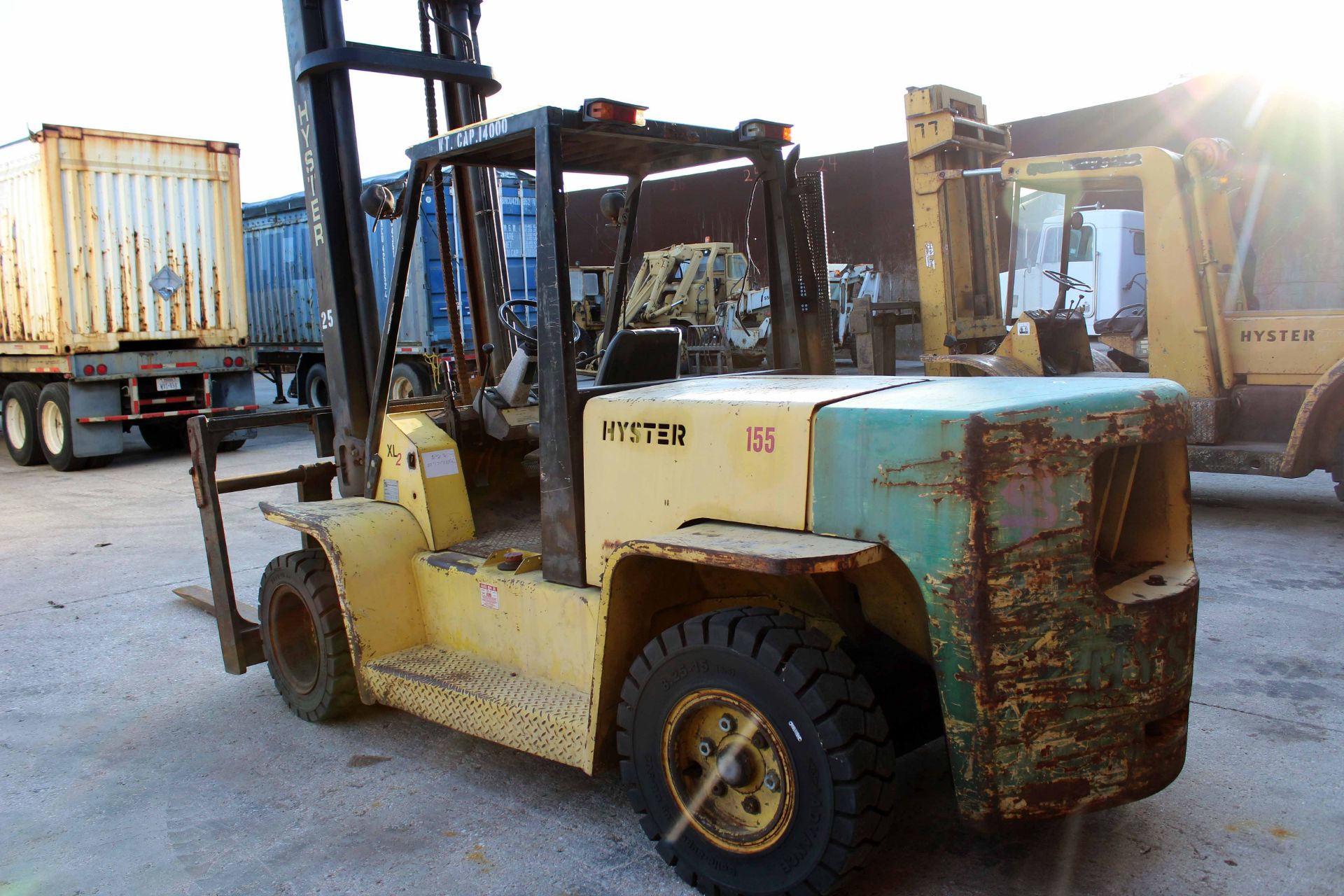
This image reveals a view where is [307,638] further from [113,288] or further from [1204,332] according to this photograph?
[113,288]

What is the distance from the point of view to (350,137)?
4.47 meters

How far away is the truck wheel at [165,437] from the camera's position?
13.5 metres

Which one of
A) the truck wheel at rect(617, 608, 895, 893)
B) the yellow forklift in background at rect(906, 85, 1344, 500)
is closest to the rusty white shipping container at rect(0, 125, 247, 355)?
the yellow forklift in background at rect(906, 85, 1344, 500)

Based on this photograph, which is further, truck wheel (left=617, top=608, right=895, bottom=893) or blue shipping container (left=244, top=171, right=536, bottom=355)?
blue shipping container (left=244, top=171, right=536, bottom=355)

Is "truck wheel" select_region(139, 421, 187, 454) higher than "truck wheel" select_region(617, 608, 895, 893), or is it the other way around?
"truck wheel" select_region(139, 421, 187, 454)

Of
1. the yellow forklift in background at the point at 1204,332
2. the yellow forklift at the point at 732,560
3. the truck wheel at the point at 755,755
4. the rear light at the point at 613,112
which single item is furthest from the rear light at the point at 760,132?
the yellow forklift in background at the point at 1204,332

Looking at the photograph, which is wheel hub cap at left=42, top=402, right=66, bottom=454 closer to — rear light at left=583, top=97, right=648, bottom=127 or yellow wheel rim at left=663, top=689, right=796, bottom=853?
rear light at left=583, top=97, right=648, bottom=127

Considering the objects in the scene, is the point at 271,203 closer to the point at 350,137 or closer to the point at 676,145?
the point at 350,137

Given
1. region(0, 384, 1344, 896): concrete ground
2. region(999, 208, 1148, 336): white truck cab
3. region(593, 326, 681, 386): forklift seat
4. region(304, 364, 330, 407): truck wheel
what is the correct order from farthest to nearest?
region(999, 208, 1148, 336): white truck cab → region(304, 364, 330, 407): truck wheel → region(593, 326, 681, 386): forklift seat → region(0, 384, 1344, 896): concrete ground

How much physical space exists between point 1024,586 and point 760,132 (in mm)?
2026

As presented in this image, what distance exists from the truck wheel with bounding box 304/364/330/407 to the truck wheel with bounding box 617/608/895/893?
547 inches

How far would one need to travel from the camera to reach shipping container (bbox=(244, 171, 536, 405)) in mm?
13875

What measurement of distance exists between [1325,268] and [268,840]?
1637 centimetres

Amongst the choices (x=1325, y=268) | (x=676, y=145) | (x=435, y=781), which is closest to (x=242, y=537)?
(x=435, y=781)
